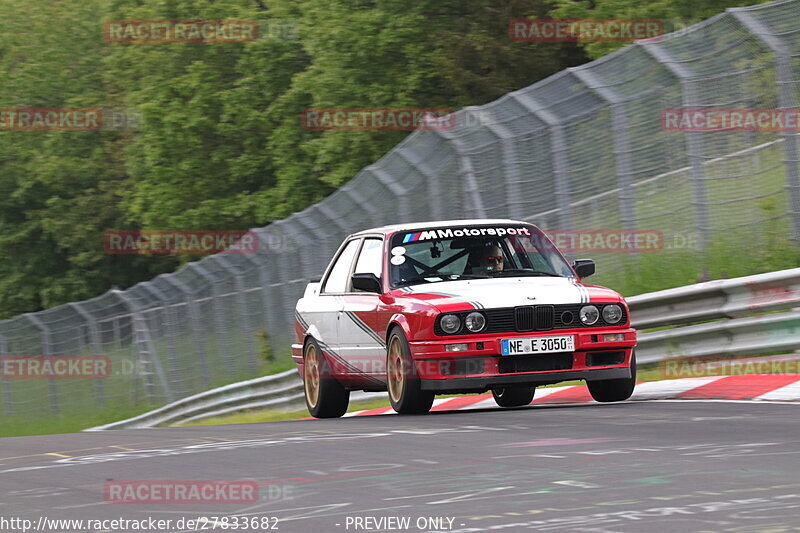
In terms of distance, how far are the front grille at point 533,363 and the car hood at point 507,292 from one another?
0.39 m

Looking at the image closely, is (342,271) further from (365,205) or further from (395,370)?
(365,205)

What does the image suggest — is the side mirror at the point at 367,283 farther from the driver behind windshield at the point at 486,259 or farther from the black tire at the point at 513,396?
the black tire at the point at 513,396

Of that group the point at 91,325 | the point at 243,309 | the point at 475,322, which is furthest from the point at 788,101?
the point at 91,325

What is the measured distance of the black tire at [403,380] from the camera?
36.2ft

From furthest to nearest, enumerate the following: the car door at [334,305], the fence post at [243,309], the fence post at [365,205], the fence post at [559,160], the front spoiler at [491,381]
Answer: the fence post at [243,309] → the fence post at [365,205] → the fence post at [559,160] → the car door at [334,305] → the front spoiler at [491,381]

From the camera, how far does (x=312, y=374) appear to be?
1335 centimetres

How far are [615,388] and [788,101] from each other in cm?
342

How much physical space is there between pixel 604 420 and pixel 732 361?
3276mm

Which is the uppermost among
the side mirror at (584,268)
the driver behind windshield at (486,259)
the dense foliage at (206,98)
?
the dense foliage at (206,98)

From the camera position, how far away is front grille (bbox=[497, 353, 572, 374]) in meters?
10.9

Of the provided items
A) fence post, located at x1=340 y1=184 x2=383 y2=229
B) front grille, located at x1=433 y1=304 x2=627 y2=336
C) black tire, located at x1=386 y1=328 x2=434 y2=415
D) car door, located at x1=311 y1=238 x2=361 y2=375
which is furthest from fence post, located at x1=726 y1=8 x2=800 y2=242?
fence post, located at x1=340 y1=184 x2=383 y2=229

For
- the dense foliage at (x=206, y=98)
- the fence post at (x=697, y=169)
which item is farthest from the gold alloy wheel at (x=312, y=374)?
the dense foliage at (x=206, y=98)

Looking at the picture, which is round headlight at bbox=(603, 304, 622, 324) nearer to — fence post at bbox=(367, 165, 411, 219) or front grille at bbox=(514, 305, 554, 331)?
front grille at bbox=(514, 305, 554, 331)

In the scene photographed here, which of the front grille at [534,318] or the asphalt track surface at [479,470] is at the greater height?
the front grille at [534,318]
